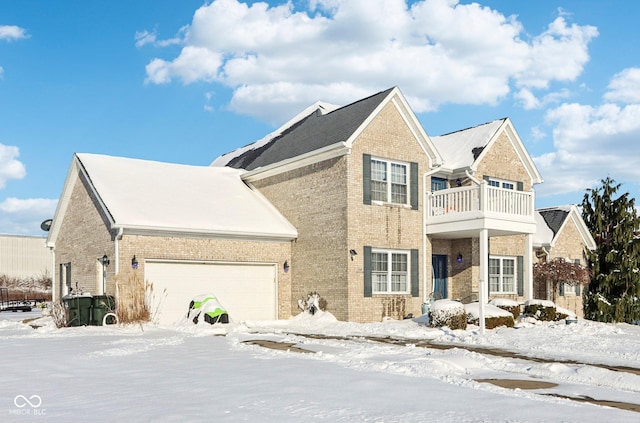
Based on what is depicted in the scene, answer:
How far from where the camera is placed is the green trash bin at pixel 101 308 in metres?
18.0

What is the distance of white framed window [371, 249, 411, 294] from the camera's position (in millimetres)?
20766

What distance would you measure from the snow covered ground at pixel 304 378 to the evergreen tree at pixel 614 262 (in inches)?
383

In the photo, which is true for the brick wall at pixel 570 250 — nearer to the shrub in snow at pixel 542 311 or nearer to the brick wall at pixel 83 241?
the shrub in snow at pixel 542 311

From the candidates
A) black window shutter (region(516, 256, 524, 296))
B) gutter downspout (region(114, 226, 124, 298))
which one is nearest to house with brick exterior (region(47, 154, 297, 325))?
gutter downspout (region(114, 226, 124, 298))

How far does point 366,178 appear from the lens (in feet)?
67.5

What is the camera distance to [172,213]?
20.2 m

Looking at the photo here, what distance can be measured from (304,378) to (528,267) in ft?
51.1

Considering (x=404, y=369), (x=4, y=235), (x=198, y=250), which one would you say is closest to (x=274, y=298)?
(x=198, y=250)

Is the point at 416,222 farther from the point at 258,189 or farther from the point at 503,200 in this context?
the point at 258,189

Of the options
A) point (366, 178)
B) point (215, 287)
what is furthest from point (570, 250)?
point (215, 287)

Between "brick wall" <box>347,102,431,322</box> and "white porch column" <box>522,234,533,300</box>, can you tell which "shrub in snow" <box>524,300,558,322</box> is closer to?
"white porch column" <box>522,234,533,300</box>

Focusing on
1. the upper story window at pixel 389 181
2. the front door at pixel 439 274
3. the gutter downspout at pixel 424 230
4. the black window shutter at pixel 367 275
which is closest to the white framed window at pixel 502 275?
the front door at pixel 439 274

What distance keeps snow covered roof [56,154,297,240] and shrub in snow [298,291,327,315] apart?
2.17m

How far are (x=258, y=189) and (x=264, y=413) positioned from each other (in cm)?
1816
